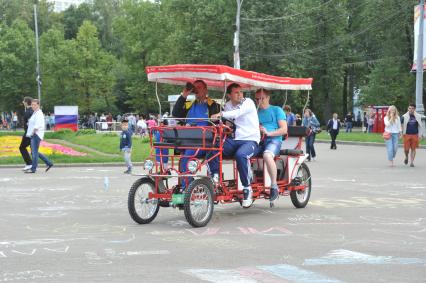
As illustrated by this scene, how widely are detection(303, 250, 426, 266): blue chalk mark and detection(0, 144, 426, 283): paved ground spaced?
1cm

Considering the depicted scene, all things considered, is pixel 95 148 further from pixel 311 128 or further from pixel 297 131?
pixel 297 131

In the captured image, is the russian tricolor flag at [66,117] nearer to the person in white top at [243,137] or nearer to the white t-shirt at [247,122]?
the person in white top at [243,137]

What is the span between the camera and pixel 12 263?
6711 millimetres

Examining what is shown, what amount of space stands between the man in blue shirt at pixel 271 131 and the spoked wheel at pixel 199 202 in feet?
4.52

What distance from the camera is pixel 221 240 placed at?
26.5ft

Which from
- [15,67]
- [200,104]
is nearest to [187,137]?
[200,104]

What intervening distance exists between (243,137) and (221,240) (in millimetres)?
2091

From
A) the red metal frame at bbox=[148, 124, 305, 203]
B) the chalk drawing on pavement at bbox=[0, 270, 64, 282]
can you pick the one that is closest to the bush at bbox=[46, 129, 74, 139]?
the red metal frame at bbox=[148, 124, 305, 203]

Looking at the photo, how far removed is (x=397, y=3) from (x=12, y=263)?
4549 centimetres

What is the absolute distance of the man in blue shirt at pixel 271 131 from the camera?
1015 cm

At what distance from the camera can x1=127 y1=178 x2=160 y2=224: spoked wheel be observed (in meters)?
9.16

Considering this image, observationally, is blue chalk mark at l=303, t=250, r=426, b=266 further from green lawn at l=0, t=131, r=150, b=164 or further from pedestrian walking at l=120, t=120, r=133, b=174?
green lawn at l=0, t=131, r=150, b=164

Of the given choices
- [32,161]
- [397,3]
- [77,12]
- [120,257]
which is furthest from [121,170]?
[77,12]

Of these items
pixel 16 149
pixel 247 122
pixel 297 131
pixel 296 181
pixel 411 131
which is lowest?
pixel 16 149
